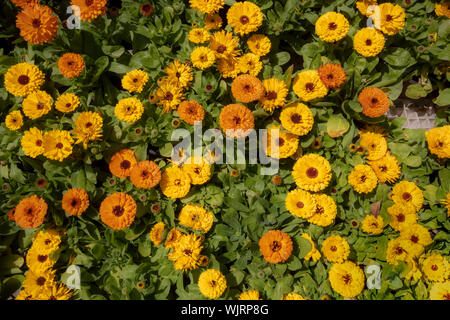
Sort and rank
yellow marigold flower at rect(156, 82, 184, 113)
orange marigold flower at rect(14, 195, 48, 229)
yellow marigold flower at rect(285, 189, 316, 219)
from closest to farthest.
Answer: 1. orange marigold flower at rect(14, 195, 48, 229)
2. yellow marigold flower at rect(285, 189, 316, 219)
3. yellow marigold flower at rect(156, 82, 184, 113)

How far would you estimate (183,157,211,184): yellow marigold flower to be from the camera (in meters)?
2.00

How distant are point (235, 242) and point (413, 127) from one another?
69.4 inches

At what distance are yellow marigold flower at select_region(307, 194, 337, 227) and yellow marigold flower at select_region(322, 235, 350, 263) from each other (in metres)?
0.12

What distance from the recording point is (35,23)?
6.16ft

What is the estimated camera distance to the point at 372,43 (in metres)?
2.22

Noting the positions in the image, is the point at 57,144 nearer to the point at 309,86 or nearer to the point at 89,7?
the point at 89,7

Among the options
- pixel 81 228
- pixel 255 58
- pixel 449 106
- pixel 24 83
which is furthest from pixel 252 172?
pixel 449 106

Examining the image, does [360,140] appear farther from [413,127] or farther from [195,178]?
[195,178]

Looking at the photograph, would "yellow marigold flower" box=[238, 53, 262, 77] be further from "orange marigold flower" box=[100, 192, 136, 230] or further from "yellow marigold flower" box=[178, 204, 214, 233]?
"orange marigold flower" box=[100, 192, 136, 230]

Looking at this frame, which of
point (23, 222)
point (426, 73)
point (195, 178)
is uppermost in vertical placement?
point (426, 73)

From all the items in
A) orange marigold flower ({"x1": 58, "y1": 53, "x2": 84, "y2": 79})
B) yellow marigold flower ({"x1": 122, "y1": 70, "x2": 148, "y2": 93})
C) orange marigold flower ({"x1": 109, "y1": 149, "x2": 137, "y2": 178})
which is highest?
orange marigold flower ({"x1": 58, "y1": 53, "x2": 84, "y2": 79})

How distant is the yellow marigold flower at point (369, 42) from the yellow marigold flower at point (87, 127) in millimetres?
1878

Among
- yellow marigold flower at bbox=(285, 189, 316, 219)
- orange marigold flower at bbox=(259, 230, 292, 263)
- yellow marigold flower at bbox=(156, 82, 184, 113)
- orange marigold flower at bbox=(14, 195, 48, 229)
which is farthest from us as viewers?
yellow marigold flower at bbox=(156, 82, 184, 113)

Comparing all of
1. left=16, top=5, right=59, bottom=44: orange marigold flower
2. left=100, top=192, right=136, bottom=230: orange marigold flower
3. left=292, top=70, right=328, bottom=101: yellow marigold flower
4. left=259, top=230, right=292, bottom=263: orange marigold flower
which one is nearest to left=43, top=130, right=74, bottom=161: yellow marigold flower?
left=100, top=192, right=136, bottom=230: orange marigold flower
